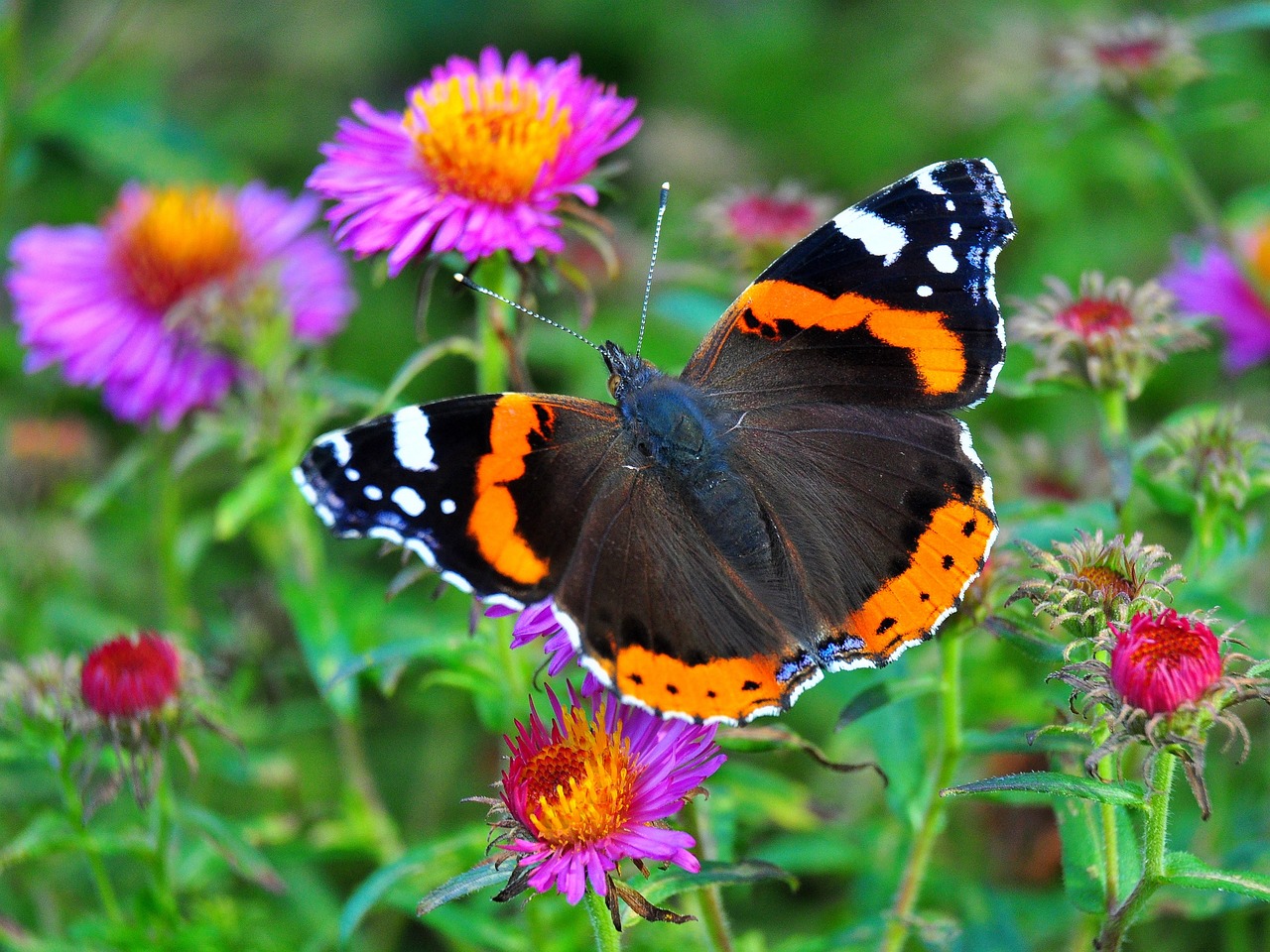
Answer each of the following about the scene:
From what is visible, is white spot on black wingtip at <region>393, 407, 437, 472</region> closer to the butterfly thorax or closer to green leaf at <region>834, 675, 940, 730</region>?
the butterfly thorax

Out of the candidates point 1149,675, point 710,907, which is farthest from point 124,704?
point 1149,675

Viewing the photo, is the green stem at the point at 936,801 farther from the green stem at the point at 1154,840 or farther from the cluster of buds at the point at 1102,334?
the cluster of buds at the point at 1102,334

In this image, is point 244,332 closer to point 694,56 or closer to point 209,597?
point 209,597

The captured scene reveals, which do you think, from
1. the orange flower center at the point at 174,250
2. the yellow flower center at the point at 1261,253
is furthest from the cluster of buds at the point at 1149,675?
the orange flower center at the point at 174,250

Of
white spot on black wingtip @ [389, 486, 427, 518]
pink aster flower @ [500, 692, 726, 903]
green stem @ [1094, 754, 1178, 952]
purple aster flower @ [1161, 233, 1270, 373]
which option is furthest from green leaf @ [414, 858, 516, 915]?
purple aster flower @ [1161, 233, 1270, 373]

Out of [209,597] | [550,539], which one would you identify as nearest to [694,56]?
[209,597]

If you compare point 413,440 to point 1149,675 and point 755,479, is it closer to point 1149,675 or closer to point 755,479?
point 755,479

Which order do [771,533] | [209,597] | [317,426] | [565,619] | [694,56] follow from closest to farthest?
[565,619] < [771,533] < [317,426] < [209,597] < [694,56]
